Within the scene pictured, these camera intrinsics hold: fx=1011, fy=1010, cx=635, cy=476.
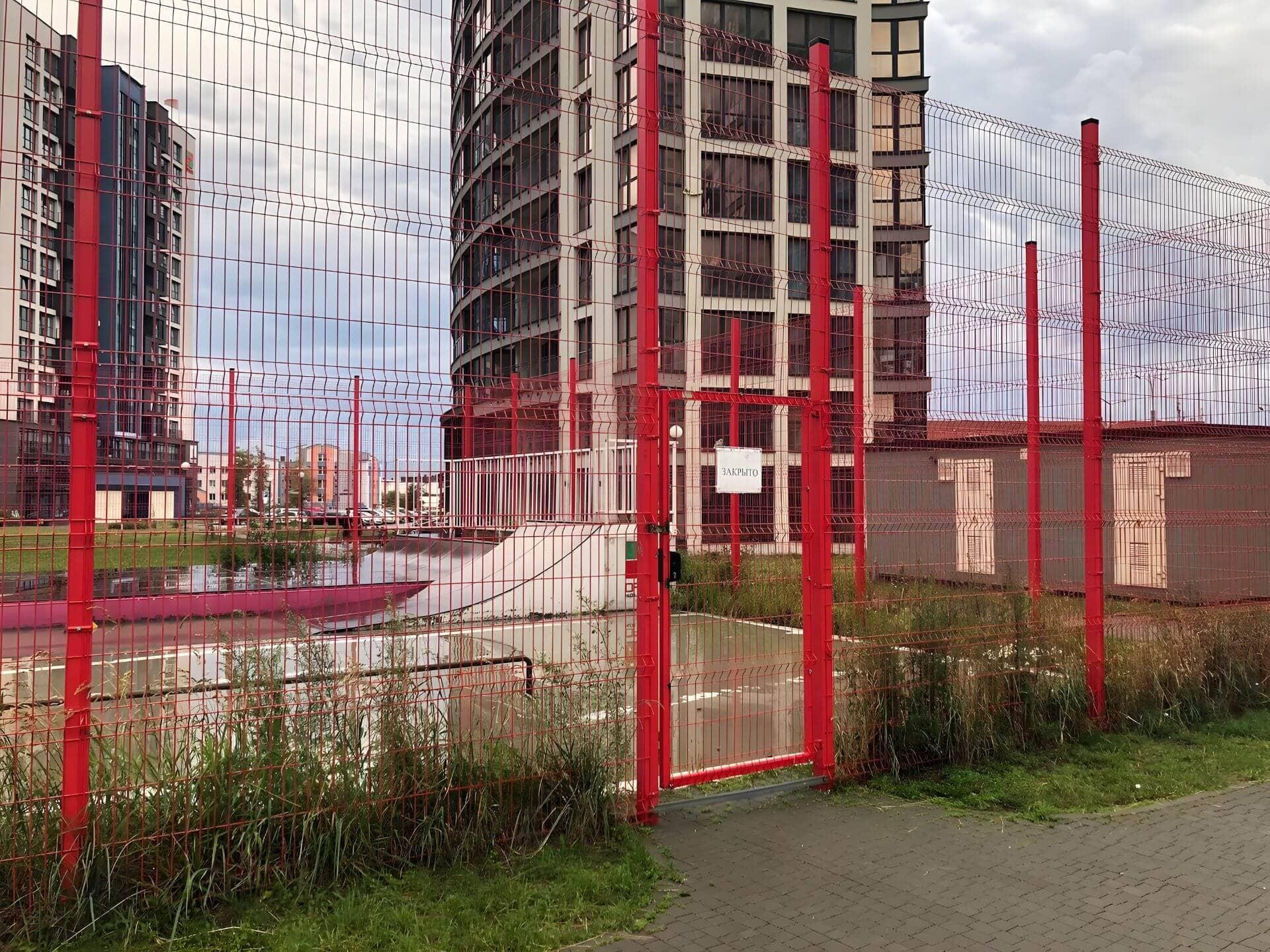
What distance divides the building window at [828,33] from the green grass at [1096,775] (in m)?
37.2

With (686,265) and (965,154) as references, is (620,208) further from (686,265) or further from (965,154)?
(965,154)

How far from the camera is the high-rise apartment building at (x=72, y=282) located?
4352 millimetres

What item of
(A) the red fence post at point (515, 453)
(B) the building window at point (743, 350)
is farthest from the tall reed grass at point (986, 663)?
(B) the building window at point (743, 350)

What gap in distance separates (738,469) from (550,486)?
119cm

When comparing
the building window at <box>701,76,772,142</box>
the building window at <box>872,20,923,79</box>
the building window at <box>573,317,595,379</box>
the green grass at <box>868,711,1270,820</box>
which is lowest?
the green grass at <box>868,711,1270,820</box>

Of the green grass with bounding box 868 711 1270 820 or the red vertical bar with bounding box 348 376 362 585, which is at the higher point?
the red vertical bar with bounding box 348 376 362 585

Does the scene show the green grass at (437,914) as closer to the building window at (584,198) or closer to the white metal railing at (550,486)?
the white metal railing at (550,486)

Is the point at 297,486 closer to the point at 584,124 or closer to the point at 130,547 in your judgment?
the point at 130,547

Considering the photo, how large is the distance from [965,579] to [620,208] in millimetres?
4471

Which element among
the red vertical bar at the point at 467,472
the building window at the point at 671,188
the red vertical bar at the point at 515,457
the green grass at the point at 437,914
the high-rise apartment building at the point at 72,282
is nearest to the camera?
the green grass at the point at 437,914

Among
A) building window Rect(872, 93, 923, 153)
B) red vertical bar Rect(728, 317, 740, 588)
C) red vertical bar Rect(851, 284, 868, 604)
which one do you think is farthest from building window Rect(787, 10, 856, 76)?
building window Rect(872, 93, 923, 153)

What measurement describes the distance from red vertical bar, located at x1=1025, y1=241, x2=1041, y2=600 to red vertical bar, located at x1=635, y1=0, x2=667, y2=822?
3737mm

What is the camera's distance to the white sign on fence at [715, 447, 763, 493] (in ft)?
20.6

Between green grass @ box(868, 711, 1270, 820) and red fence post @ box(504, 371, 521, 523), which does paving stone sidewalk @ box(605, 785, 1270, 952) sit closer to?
green grass @ box(868, 711, 1270, 820)
